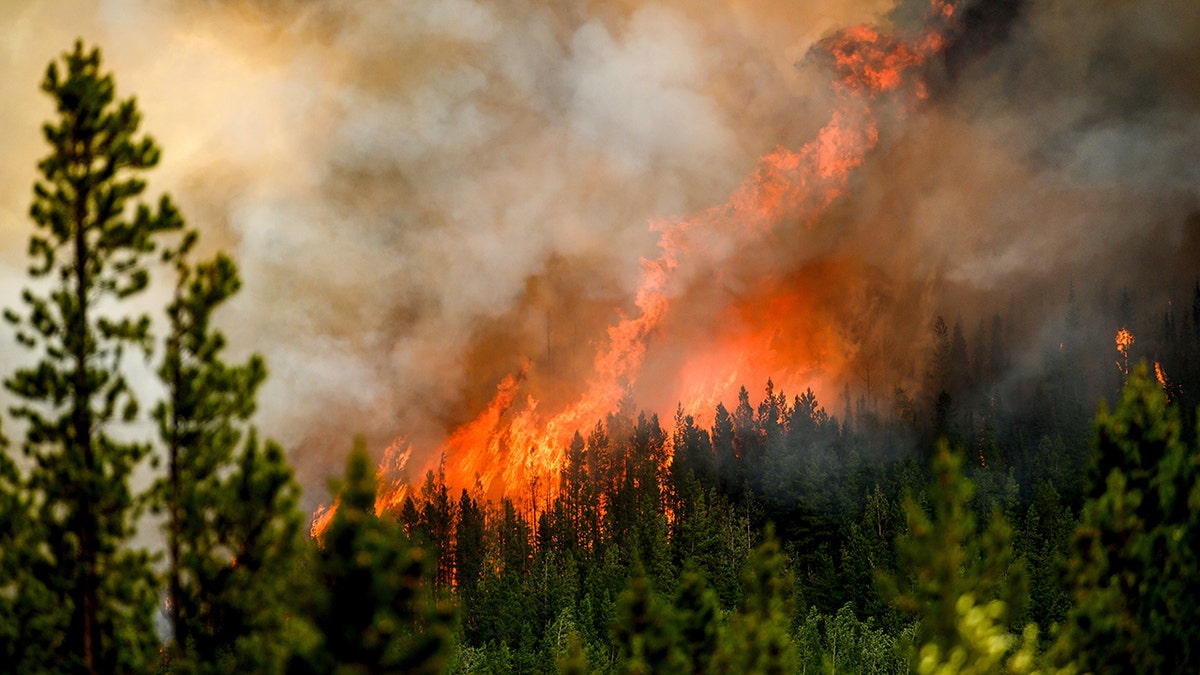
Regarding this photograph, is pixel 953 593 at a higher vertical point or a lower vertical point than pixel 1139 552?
lower

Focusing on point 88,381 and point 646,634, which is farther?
point 646,634

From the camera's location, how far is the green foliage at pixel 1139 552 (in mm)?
33625

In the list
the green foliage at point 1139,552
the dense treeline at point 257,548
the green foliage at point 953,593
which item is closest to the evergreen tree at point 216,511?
the dense treeline at point 257,548

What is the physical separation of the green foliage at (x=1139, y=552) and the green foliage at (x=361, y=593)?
24853 millimetres

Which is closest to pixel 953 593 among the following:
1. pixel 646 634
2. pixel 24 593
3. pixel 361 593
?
pixel 646 634

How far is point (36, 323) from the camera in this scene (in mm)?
26812

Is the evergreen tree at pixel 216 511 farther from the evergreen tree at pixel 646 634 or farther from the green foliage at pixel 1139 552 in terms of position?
the green foliage at pixel 1139 552

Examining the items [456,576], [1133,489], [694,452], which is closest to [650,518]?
[694,452]

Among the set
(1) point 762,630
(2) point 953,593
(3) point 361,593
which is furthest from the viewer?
(1) point 762,630

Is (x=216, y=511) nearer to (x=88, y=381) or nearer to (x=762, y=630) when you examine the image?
(x=88, y=381)

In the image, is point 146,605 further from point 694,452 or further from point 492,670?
point 694,452

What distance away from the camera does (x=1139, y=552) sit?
112 ft

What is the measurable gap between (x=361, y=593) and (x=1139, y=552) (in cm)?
2836

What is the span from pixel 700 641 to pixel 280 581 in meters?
25.3
